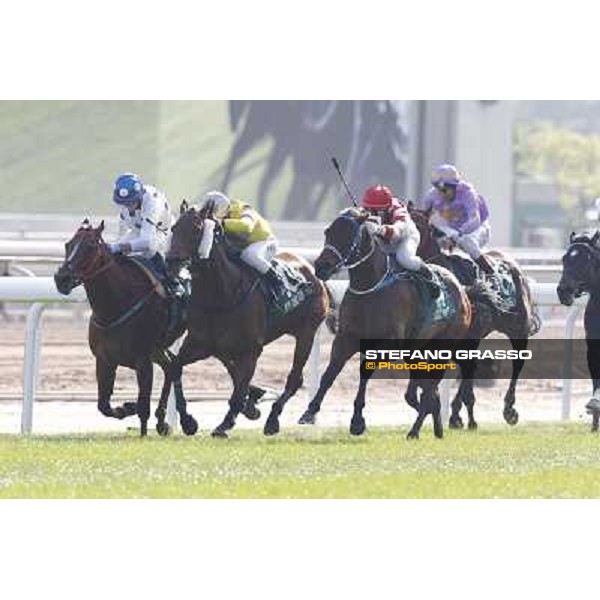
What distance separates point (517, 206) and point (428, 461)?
6443cm

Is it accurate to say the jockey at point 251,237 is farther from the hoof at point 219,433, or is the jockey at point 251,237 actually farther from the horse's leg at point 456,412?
the horse's leg at point 456,412

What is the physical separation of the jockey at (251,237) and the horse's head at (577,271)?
2.14 metres

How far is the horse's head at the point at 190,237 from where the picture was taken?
45.0 feet

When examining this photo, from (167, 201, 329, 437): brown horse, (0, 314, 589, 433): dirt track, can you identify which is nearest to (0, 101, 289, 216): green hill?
(0, 314, 589, 433): dirt track

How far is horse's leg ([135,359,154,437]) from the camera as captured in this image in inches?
557

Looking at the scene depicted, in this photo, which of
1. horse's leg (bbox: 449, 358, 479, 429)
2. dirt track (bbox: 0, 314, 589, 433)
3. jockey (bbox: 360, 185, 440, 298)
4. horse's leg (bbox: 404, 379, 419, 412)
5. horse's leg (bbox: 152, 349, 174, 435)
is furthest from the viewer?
dirt track (bbox: 0, 314, 589, 433)

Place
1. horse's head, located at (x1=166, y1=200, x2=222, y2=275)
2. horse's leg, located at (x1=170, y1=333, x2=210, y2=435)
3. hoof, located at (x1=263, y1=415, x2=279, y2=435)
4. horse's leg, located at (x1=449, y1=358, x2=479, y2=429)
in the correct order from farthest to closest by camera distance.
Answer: horse's leg, located at (x1=449, y1=358, x2=479, y2=429) → hoof, located at (x1=263, y1=415, x2=279, y2=435) → horse's leg, located at (x1=170, y1=333, x2=210, y2=435) → horse's head, located at (x1=166, y1=200, x2=222, y2=275)

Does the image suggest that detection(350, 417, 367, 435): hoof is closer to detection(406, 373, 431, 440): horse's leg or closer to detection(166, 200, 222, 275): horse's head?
detection(406, 373, 431, 440): horse's leg

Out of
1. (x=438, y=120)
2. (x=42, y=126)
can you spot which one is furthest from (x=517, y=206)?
(x=438, y=120)

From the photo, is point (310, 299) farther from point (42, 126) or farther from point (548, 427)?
point (42, 126)

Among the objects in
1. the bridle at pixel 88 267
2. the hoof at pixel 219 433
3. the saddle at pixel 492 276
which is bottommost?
the hoof at pixel 219 433

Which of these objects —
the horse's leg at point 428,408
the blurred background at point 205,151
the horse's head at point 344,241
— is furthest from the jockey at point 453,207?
the blurred background at point 205,151

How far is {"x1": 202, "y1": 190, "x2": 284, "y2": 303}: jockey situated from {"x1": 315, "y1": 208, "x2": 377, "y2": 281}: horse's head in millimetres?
655

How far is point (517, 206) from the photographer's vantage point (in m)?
77.1
